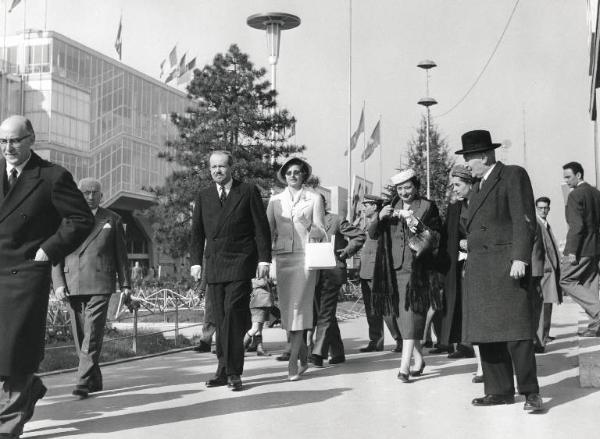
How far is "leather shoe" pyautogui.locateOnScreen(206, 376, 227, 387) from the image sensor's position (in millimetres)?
7785

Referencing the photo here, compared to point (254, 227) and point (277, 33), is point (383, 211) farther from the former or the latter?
point (277, 33)

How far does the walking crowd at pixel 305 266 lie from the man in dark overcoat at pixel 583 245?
2 centimetres

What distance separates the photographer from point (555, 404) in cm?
651

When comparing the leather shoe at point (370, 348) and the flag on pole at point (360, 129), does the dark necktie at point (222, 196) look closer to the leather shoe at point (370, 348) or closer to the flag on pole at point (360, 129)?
the leather shoe at point (370, 348)

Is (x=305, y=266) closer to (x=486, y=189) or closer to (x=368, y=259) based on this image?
(x=486, y=189)

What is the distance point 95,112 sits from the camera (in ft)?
174

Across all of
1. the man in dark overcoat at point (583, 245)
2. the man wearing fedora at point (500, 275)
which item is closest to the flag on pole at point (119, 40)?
the man in dark overcoat at point (583, 245)

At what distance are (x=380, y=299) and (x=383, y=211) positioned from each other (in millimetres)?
917

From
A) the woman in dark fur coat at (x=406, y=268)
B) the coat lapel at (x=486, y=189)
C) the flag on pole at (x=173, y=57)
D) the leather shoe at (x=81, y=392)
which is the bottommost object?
the leather shoe at (x=81, y=392)

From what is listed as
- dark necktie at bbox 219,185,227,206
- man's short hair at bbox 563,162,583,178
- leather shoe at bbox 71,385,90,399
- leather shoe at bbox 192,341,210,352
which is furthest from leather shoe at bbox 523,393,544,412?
leather shoe at bbox 192,341,210,352

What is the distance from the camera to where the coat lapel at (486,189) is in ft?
21.7

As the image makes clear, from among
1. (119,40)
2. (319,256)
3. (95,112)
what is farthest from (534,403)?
(95,112)

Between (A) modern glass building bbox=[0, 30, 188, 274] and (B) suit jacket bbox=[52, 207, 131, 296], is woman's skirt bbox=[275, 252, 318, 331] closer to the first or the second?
(B) suit jacket bbox=[52, 207, 131, 296]

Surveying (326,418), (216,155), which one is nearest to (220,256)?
(216,155)
